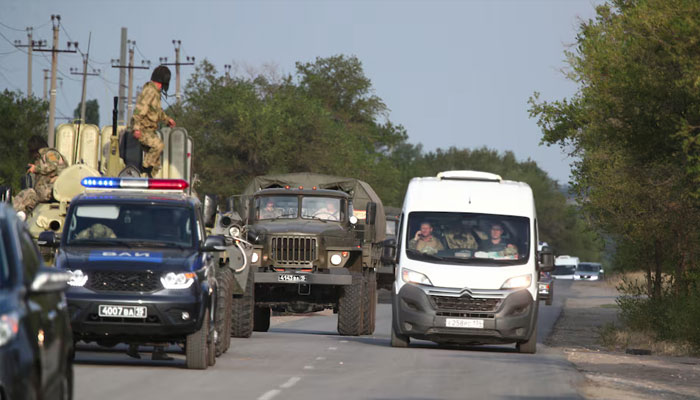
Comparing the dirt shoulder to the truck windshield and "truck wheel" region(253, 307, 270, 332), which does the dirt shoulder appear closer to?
the truck windshield

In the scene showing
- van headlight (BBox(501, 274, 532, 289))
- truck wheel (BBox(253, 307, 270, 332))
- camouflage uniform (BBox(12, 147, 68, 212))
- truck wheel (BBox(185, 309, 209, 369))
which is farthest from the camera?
truck wheel (BBox(253, 307, 270, 332))

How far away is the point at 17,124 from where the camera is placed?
69.8 metres

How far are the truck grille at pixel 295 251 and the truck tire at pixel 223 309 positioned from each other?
5.67 metres

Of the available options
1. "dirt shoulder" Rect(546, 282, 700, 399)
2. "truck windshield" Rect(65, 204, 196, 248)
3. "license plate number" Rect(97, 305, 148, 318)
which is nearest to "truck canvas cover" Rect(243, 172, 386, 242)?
"dirt shoulder" Rect(546, 282, 700, 399)

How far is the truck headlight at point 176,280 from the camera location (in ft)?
49.5

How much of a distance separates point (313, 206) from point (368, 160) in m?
65.7

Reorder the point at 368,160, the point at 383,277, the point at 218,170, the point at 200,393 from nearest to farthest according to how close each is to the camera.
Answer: the point at 200,393 → the point at 383,277 → the point at 218,170 → the point at 368,160

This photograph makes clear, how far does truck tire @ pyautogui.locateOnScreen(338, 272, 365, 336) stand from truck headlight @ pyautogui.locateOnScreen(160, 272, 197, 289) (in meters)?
9.49

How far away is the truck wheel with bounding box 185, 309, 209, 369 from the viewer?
1552 centimetres

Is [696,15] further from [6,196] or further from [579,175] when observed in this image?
[579,175]

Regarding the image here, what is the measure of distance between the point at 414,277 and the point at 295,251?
161 inches

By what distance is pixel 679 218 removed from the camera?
1140 inches

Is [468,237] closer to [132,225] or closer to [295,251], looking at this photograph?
[295,251]

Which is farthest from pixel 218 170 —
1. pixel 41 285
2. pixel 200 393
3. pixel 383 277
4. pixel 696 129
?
pixel 41 285
